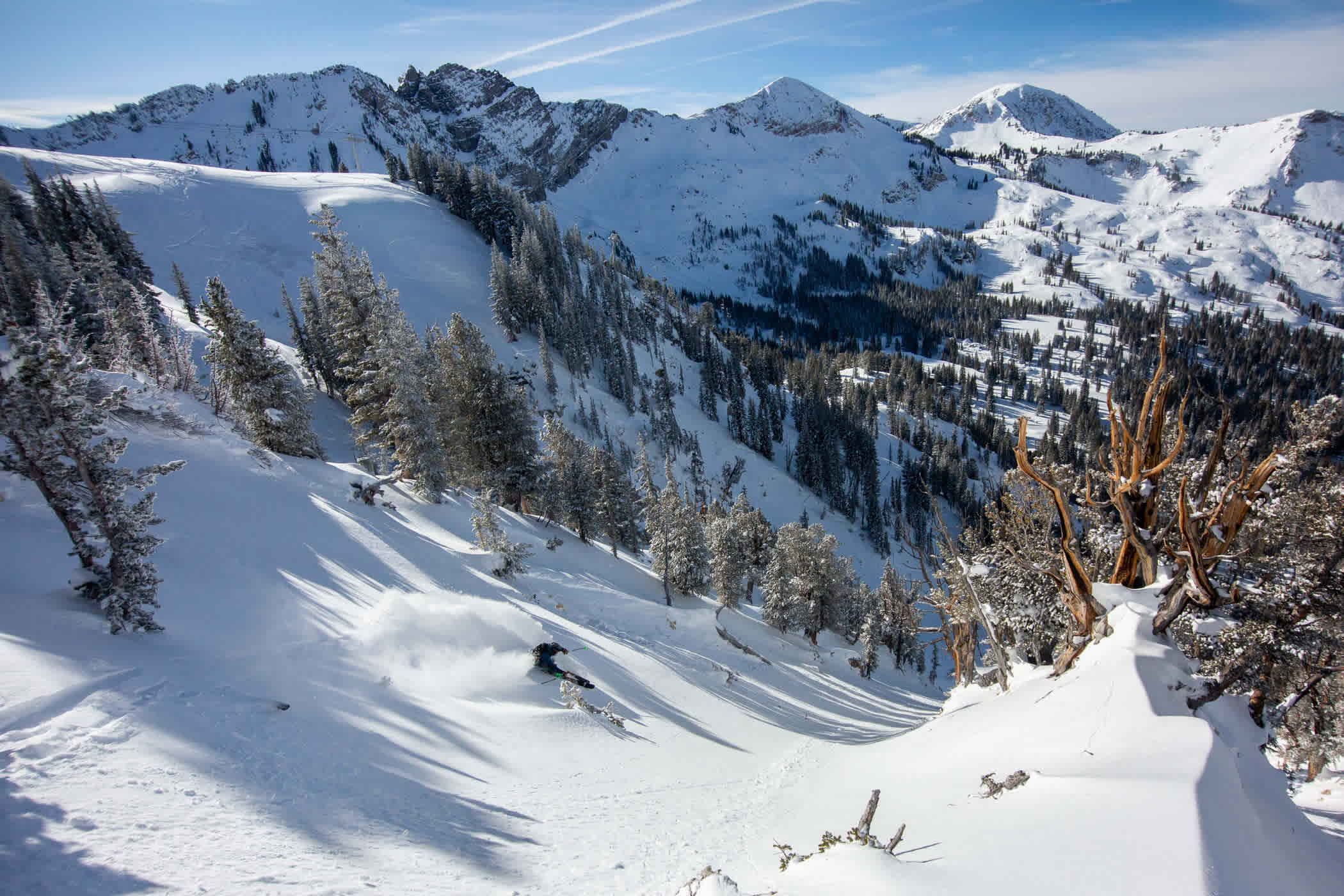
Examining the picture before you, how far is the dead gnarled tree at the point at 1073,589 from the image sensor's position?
8.41m

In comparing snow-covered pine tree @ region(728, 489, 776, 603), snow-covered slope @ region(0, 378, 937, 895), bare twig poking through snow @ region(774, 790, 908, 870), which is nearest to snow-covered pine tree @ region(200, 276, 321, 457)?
snow-covered slope @ region(0, 378, 937, 895)

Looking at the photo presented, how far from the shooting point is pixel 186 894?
670cm

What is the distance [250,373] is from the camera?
31.5 m

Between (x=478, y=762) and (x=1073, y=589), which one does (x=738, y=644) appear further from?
(x=1073, y=589)

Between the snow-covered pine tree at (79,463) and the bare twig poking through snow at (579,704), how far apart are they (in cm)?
1036

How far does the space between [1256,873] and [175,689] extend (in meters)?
16.6

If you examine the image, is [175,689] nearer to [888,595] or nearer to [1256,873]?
[1256,873]

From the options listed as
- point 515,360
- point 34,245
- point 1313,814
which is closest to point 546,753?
point 1313,814

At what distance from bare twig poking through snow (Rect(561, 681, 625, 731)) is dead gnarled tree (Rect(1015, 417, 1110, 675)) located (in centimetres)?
1207

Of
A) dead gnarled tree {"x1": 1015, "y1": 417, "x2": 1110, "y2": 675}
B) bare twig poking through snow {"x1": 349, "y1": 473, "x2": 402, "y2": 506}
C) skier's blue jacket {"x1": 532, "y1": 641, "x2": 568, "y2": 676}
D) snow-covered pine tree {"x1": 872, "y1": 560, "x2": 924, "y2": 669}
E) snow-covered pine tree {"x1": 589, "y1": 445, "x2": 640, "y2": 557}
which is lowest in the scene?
snow-covered pine tree {"x1": 872, "y1": 560, "x2": 924, "y2": 669}

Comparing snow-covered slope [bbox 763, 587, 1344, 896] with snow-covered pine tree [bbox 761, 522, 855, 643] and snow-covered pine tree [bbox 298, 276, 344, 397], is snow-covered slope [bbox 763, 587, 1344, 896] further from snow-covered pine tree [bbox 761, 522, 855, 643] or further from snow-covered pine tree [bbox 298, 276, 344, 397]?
snow-covered pine tree [bbox 298, 276, 344, 397]

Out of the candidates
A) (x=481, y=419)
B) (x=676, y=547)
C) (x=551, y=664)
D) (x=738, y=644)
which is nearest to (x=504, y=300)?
(x=481, y=419)

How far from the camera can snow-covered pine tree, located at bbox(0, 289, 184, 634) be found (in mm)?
12359

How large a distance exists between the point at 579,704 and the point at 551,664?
200cm
